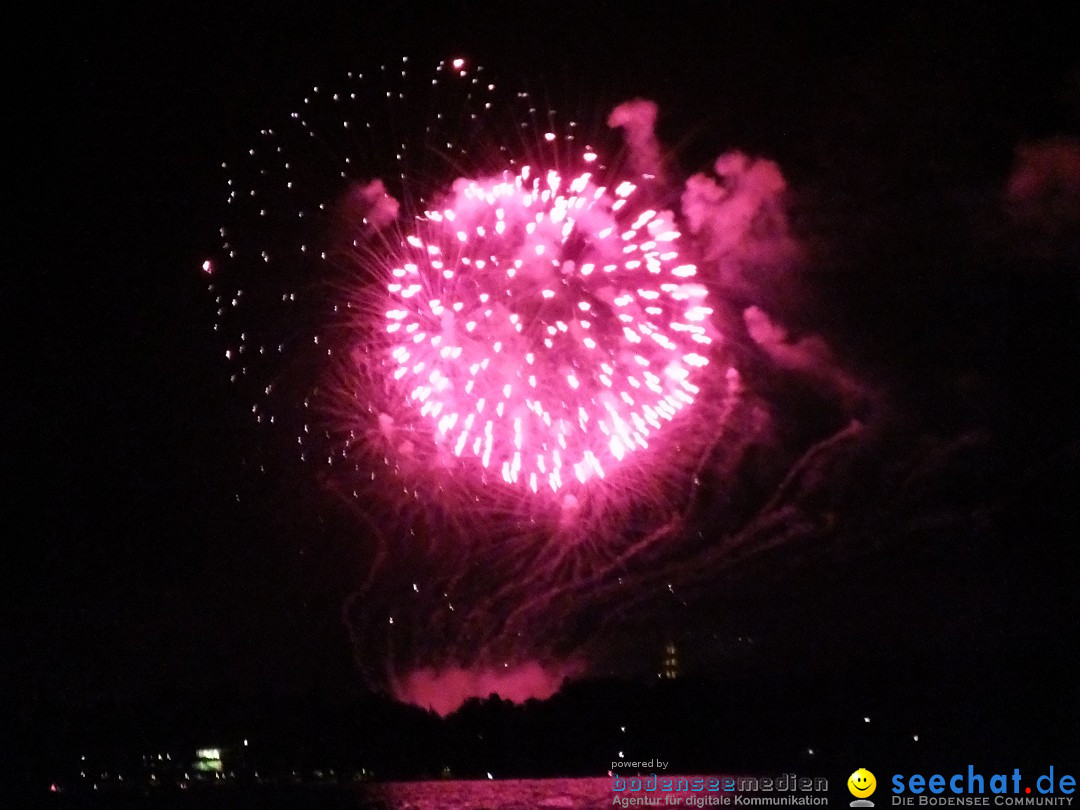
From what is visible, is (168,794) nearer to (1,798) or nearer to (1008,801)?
(1,798)

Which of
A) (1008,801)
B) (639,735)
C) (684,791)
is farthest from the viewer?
(639,735)

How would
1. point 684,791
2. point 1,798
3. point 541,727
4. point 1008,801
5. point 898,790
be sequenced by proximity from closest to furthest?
point 1008,801, point 898,790, point 684,791, point 1,798, point 541,727

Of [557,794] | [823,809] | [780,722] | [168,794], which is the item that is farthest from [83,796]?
[823,809]

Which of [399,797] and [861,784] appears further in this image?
[399,797]

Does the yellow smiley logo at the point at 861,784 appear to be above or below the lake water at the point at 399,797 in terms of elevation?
above

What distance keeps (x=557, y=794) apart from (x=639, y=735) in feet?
23.5

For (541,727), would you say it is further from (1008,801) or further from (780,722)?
(1008,801)

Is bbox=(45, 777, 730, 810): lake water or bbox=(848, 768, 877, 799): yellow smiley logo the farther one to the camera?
bbox=(45, 777, 730, 810): lake water

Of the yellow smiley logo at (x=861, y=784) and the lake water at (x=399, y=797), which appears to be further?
the lake water at (x=399, y=797)

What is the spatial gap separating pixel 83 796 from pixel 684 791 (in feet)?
125

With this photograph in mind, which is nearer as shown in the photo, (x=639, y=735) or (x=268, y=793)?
(x=639, y=735)

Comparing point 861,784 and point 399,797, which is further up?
point 861,784

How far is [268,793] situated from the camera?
227 feet

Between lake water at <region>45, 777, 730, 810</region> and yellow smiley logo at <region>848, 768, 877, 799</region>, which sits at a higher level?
yellow smiley logo at <region>848, 768, 877, 799</region>
